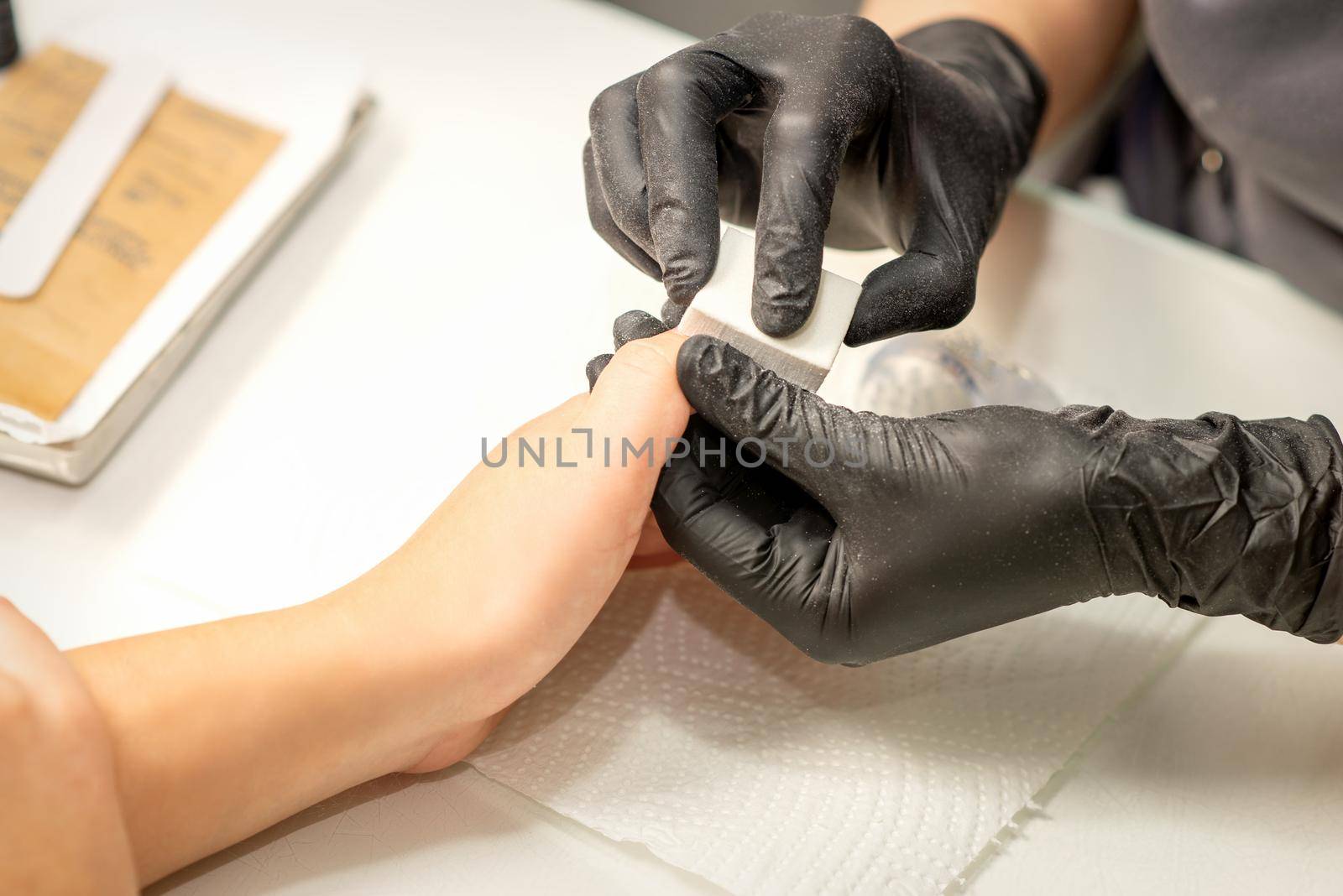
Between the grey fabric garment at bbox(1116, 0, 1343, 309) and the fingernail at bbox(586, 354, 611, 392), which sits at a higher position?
the grey fabric garment at bbox(1116, 0, 1343, 309)

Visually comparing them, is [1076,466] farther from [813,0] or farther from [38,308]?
[813,0]

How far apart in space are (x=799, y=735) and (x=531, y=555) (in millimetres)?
249

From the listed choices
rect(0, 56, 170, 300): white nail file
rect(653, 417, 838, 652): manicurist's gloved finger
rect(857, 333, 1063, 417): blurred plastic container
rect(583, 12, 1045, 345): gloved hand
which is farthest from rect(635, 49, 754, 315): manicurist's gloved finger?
rect(0, 56, 170, 300): white nail file

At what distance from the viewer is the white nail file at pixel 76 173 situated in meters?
0.94

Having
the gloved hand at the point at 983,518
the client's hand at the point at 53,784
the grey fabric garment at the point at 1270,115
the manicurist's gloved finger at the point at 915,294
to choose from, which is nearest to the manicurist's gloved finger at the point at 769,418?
the gloved hand at the point at 983,518

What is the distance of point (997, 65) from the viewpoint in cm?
102

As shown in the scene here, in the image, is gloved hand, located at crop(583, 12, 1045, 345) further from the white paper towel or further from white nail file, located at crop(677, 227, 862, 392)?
the white paper towel

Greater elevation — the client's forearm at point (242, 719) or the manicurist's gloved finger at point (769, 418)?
the manicurist's gloved finger at point (769, 418)

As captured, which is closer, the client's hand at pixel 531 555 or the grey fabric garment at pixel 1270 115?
the client's hand at pixel 531 555

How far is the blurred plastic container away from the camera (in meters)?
0.92

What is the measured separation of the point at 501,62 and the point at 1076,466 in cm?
84

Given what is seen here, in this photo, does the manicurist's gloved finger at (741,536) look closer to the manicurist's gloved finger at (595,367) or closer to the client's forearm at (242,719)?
the manicurist's gloved finger at (595,367)

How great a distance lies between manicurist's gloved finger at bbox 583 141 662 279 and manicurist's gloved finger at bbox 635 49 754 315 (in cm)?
4

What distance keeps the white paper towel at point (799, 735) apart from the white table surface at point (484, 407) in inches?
1.0
